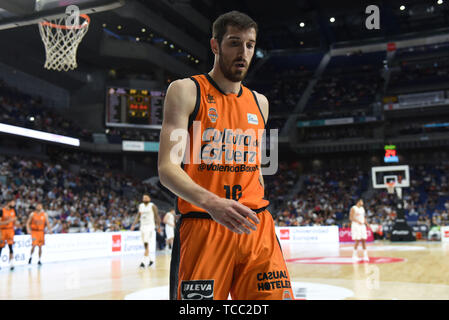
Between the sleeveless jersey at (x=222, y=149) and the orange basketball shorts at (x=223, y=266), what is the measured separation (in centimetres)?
13

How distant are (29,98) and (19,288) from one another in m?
21.8

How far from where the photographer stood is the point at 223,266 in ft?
7.25

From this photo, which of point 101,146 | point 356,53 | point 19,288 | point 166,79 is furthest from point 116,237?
point 356,53

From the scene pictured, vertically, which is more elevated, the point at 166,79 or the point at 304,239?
the point at 166,79

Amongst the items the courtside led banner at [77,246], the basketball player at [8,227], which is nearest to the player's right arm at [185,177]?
the basketball player at [8,227]

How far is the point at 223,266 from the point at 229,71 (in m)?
1.00

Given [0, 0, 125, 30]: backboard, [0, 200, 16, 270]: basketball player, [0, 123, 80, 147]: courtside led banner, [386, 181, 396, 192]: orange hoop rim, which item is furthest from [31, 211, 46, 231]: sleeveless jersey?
[386, 181, 396, 192]: orange hoop rim

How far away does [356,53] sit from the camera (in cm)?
3850

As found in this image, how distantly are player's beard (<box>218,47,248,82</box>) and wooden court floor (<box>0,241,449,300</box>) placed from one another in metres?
5.02

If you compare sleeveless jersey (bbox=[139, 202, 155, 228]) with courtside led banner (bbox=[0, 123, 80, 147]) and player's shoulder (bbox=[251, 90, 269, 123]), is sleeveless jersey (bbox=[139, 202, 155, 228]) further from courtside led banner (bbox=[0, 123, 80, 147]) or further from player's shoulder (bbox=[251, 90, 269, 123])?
courtside led banner (bbox=[0, 123, 80, 147])

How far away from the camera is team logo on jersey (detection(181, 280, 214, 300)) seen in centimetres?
214

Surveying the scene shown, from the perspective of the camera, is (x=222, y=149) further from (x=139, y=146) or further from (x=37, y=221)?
(x=139, y=146)

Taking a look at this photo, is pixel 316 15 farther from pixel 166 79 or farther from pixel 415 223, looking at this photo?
pixel 415 223

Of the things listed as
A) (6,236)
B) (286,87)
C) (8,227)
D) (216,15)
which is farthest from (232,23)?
(286,87)
